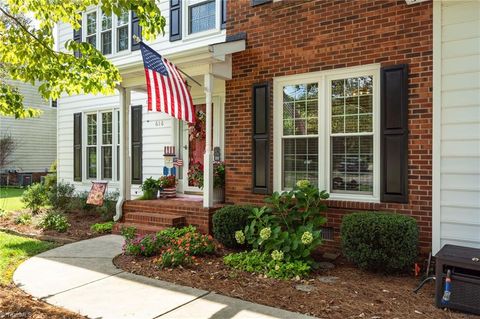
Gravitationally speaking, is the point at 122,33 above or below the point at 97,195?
above

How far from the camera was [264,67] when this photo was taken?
21.6ft

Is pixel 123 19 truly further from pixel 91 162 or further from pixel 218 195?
pixel 218 195

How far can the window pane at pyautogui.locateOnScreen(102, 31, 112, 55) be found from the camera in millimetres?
10906

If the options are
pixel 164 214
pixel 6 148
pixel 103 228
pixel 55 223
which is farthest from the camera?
pixel 6 148

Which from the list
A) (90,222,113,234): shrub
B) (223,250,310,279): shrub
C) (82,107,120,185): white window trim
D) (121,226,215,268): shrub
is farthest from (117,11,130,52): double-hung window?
(223,250,310,279): shrub

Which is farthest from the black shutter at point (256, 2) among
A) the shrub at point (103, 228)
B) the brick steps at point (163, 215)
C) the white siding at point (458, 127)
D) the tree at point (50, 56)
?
the shrub at point (103, 228)

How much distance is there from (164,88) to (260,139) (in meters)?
1.87

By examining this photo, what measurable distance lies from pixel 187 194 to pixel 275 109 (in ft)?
11.3

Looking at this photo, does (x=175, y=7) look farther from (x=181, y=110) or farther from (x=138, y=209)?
(x=138, y=209)

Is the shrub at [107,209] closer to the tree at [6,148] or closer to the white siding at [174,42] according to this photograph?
the white siding at [174,42]

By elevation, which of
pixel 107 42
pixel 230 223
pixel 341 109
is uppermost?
pixel 107 42

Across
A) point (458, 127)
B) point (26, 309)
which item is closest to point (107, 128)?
point (26, 309)

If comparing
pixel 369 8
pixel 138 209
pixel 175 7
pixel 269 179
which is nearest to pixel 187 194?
pixel 138 209

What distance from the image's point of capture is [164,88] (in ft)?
19.4
